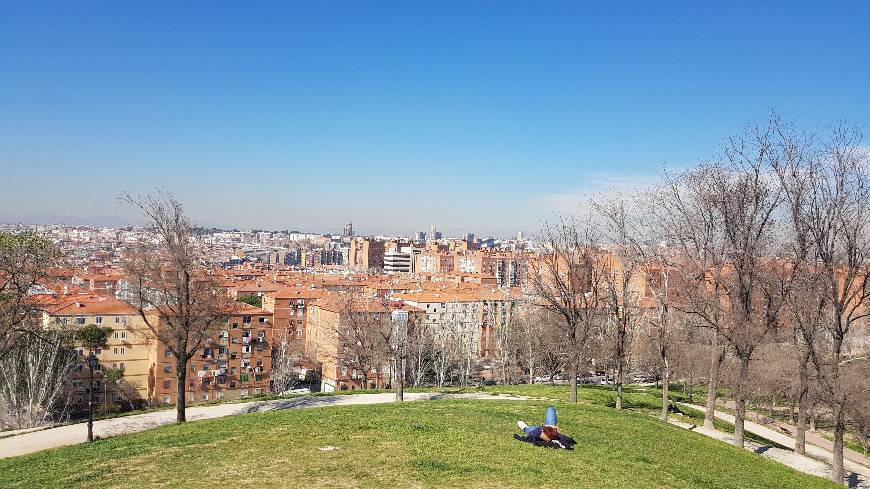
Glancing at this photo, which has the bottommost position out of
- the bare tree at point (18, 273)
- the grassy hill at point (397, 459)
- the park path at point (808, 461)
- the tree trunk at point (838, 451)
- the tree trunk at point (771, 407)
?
the tree trunk at point (771, 407)

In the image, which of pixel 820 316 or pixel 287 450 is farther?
pixel 820 316

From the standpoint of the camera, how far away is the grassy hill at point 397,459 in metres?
10.3

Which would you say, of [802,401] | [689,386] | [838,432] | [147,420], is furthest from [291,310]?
[838,432]

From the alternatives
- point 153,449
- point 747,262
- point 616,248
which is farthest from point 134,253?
point 747,262

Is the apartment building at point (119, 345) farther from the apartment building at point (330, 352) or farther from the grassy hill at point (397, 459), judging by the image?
the grassy hill at point (397, 459)

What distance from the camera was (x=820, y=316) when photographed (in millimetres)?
19359

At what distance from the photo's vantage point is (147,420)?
22656mm

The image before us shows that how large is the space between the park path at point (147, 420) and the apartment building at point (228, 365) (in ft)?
91.3

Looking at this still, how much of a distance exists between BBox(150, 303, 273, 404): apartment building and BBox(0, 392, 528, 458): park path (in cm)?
2783

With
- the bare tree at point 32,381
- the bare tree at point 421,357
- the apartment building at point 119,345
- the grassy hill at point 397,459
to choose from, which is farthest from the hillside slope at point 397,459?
the apartment building at point 119,345

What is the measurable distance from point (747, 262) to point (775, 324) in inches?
147

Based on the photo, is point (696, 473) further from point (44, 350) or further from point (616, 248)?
point (44, 350)

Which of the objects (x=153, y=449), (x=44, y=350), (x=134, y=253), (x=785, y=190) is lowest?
(x=44, y=350)

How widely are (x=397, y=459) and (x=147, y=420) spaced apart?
1535cm
